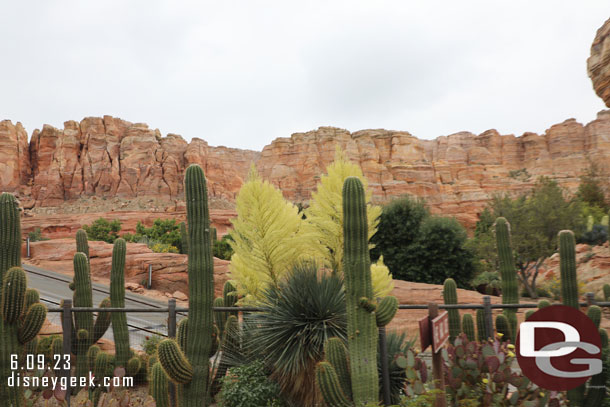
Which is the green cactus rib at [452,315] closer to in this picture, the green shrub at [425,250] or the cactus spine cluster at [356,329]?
the cactus spine cluster at [356,329]

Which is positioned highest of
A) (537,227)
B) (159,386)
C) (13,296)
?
(537,227)

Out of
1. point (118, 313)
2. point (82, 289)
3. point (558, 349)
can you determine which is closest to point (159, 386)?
point (118, 313)

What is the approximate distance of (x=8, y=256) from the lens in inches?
228

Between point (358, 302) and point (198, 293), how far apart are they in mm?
2105

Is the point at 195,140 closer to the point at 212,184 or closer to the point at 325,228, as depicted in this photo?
the point at 212,184

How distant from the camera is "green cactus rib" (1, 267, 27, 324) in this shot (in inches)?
212

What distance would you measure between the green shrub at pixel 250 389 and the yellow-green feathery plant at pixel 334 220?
81.8 inches

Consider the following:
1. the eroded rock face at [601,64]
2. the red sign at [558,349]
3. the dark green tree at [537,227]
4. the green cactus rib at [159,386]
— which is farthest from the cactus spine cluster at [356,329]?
the dark green tree at [537,227]

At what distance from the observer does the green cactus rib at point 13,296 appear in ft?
17.7

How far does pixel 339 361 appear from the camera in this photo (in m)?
4.84

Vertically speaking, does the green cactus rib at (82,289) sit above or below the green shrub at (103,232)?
below

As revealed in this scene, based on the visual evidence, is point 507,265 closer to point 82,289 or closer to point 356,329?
point 356,329

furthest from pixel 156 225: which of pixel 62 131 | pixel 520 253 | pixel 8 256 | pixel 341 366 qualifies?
pixel 62 131

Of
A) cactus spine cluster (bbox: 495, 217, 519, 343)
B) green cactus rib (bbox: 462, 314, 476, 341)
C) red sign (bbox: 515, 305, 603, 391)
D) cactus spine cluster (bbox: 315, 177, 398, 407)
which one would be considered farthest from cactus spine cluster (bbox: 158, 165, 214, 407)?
cactus spine cluster (bbox: 495, 217, 519, 343)
